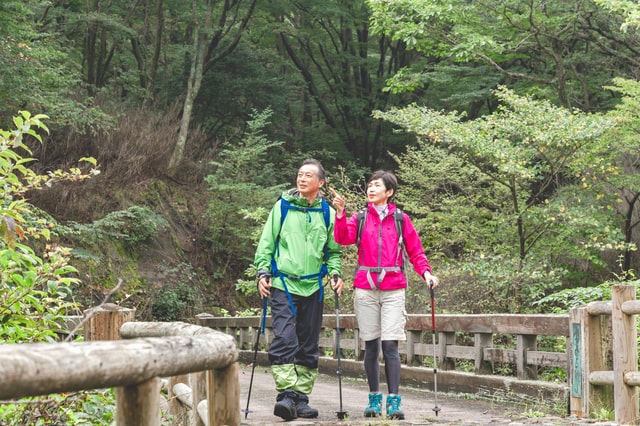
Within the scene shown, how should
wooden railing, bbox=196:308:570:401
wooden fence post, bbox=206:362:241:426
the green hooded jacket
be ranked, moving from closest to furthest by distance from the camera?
wooden fence post, bbox=206:362:241:426 < the green hooded jacket < wooden railing, bbox=196:308:570:401

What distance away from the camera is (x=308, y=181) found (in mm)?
6418

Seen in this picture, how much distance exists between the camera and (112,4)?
2652 centimetres

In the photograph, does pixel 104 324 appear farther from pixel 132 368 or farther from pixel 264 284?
pixel 132 368

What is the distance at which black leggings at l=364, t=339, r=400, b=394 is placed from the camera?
641 centimetres

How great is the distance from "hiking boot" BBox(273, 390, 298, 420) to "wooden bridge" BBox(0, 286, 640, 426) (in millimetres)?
480

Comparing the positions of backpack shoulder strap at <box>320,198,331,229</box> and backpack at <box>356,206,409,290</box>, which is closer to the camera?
backpack at <box>356,206,409,290</box>

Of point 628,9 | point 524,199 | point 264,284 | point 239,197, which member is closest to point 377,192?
point 264,284

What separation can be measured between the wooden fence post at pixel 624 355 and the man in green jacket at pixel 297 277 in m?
2.29

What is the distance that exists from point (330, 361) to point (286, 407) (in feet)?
21.2

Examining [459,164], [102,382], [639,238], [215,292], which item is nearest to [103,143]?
[215,292]

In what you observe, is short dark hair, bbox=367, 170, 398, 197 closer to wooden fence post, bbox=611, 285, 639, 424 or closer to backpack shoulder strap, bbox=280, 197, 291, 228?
backpack shoulder strap, bbox=280, 197, 291, 228

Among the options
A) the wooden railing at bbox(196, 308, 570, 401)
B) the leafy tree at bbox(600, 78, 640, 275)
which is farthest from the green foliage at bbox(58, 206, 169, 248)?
the leafy tree at bbox(600, 78, 640, 275)

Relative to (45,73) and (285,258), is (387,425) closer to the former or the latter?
(285,258)

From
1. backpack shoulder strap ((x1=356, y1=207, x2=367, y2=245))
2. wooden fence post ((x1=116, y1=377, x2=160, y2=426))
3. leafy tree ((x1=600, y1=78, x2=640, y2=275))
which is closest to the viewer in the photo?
wooden fence post ((x1=116, y1=377, x2=160, y2=426))
